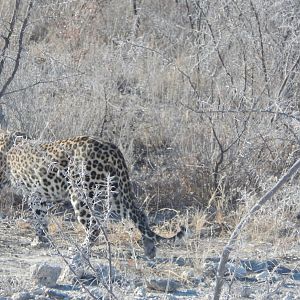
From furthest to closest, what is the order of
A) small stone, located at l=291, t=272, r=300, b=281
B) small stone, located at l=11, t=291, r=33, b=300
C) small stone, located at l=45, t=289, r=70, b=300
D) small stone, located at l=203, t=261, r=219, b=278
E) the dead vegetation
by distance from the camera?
the dead vegetation < small stone, located at l=291, t=272, r=300, b=281 < small stone, located at l=203, t=261, r=219, b=278 < small stone, located at l=45, t=289, r=70, b=300 < small stone, located at l=11, t=291, r=33, b=300

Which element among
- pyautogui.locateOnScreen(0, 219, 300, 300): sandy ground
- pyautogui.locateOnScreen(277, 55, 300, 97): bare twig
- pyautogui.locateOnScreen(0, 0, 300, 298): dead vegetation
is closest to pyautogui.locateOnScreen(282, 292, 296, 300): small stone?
pyautogui.locateOnScreen(0, 219, 300, 300): sandy ground

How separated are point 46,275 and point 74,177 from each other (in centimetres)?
125

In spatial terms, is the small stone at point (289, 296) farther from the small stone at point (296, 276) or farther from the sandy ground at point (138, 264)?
the small stone at point (296, 276)

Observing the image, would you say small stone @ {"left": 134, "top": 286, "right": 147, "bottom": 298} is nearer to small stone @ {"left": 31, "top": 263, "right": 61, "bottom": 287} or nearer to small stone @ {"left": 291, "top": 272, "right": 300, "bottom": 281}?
small stone @ {"left": 31, "top": 263, "right": 61, "bottom": 287}

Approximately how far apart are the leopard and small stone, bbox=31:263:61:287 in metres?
0.93

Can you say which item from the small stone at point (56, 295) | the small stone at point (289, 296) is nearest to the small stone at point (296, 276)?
the small stone at point (289, 296)

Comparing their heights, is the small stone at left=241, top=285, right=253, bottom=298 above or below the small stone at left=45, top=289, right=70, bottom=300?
below

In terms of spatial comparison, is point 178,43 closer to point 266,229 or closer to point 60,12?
point 60,12

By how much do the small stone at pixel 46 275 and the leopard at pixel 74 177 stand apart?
0.93 meters

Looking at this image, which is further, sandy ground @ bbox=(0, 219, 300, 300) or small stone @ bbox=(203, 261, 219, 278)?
small stone @ bbox=(203, 261, 219, 278)

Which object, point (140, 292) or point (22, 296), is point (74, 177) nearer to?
point (140, 292)

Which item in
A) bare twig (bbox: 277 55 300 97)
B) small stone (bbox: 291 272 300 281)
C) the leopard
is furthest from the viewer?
bare twig (bbox: 277 55 300 97)

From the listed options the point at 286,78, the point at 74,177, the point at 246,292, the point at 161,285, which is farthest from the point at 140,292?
the point at 286,78

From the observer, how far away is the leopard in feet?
24.2
